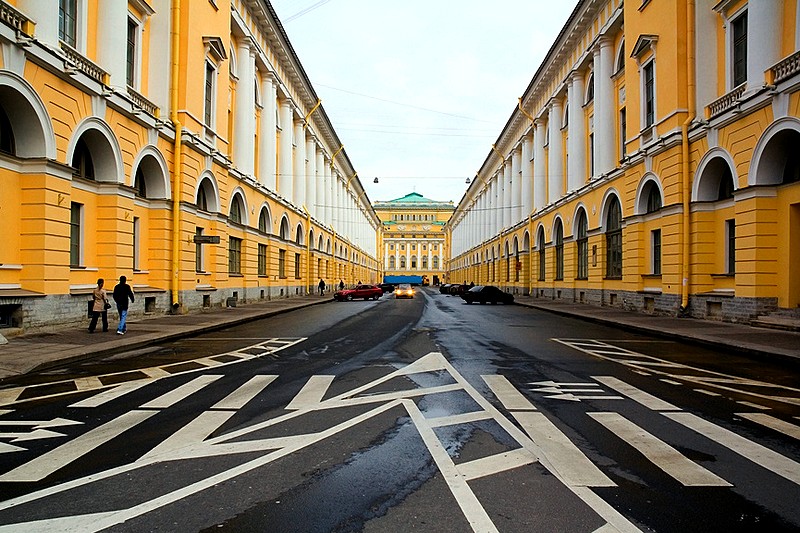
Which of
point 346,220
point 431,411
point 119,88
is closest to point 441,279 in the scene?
point 346,220

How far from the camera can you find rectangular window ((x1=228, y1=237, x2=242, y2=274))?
29.8 m

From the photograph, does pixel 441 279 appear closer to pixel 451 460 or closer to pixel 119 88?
pixel 119 88

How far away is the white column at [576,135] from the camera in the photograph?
3494 centimetres

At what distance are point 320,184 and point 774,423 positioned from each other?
2039 inches

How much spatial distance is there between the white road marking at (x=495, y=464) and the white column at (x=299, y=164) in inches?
1624

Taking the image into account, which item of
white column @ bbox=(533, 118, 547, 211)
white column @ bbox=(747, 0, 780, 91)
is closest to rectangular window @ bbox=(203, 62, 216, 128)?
white column @ bbox=(747, 0, 780, 91)

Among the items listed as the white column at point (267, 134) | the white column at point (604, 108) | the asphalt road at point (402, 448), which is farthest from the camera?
the white column at point (267, 134)

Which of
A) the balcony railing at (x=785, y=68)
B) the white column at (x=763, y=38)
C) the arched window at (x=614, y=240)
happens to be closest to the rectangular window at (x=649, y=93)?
the arched window at (x=614, y=240)

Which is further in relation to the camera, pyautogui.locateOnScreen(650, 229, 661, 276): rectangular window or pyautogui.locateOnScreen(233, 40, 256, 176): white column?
pyautogui.locateOnScreen(233, 40, 256, 176): white column

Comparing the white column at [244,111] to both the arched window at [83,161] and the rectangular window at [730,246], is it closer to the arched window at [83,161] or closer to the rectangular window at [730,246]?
the arched window at [83,161]

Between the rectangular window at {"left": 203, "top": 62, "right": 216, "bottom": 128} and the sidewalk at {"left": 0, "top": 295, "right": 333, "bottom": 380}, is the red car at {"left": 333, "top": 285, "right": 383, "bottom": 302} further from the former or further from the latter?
the sidewalk at {"left": 0, "top": 295, "right": 333, "bottom": 380}

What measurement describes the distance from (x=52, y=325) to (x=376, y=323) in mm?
10164

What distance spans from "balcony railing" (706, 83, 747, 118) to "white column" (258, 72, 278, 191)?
2454 cm

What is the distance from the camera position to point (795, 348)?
40.4ft
